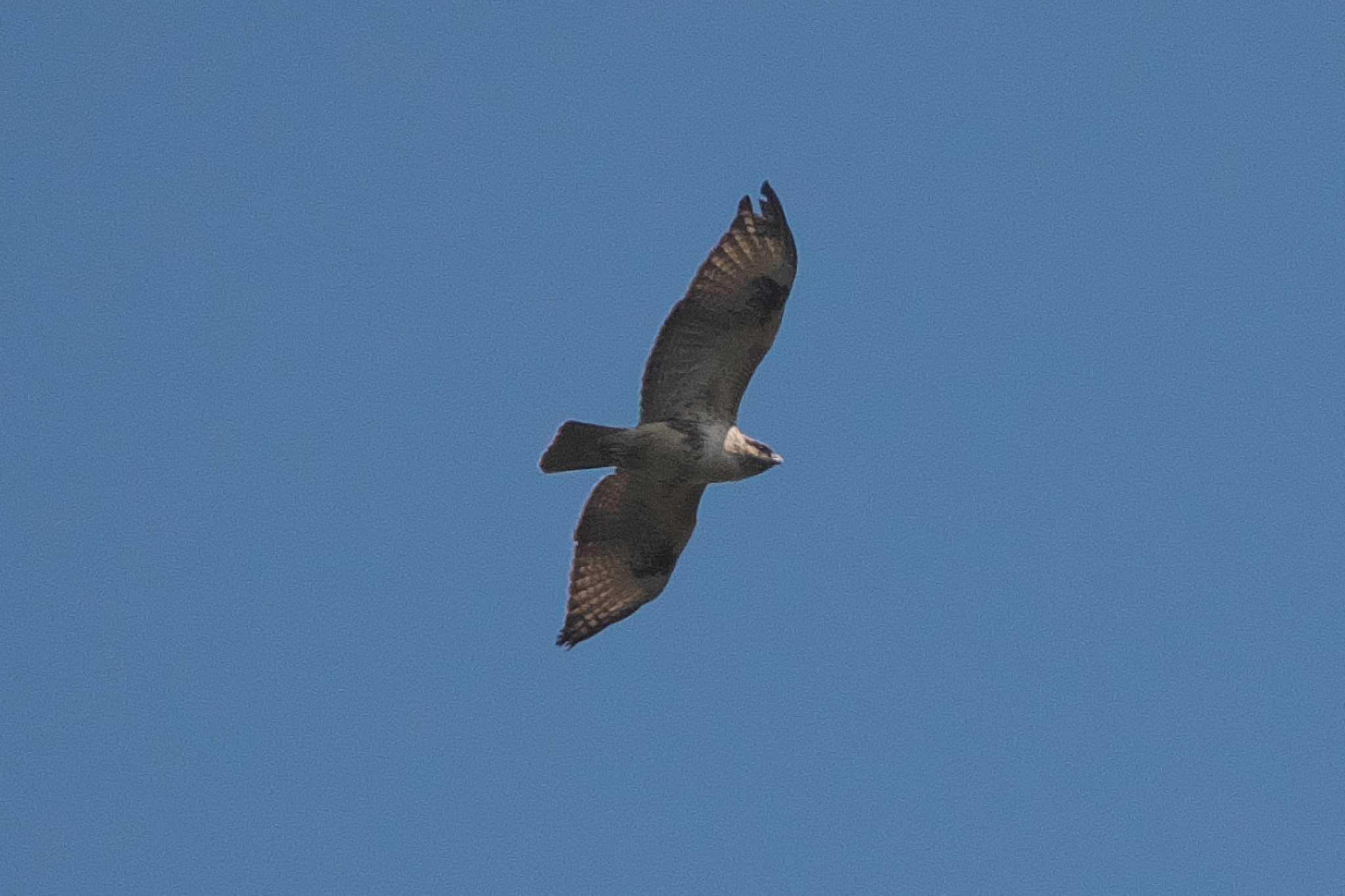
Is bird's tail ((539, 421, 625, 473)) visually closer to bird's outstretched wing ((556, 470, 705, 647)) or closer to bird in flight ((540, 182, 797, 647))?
bird in flight ((540, 182, 797, 647))

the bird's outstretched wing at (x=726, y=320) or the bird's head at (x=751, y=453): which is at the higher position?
the bird's outstretched wing at (x=726, y=320)

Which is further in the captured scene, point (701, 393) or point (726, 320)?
point (701, 393)

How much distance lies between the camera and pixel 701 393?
14.4m

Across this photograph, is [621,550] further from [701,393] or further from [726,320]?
[726,320]

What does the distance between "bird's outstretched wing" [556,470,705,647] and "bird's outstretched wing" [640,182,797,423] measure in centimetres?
116

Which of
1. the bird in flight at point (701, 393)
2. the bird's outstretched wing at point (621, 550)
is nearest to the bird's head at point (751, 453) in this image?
the bird in flight at point (701, 393)

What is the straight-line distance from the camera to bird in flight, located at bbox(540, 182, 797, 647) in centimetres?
1397

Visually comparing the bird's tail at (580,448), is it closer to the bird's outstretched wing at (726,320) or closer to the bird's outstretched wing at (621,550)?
the bird's outstretched wing at (726,320)

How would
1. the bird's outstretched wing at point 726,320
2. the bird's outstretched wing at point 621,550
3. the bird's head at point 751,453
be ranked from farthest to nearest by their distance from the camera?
1. the bird's outstretched wing at point 621,550
2. the bird's head at point 751,453
3. the bird's outstretched wing at point 726,320

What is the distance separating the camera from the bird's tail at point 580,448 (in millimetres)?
14047

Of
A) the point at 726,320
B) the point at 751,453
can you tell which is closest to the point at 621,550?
the point at 751,453

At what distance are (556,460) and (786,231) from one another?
7.31 feet

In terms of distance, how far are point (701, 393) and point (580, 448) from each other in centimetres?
95

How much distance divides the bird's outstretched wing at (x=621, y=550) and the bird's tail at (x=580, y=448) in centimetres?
99
